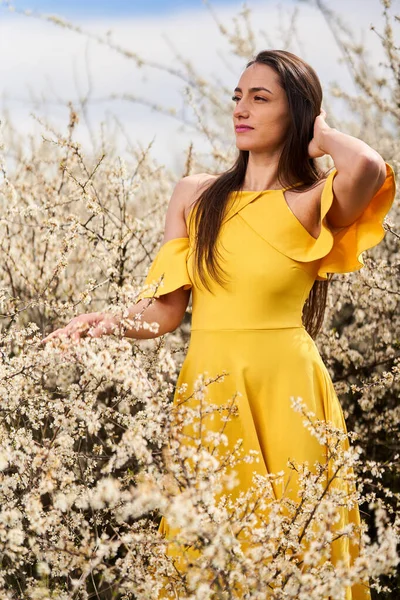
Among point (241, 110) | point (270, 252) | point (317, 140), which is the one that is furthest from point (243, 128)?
point (270, 252)

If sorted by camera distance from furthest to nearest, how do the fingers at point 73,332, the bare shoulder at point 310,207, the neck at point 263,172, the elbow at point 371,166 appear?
the neck at point 263,172 < the bare shoulder at point 310,207 < the elbow at point 371,166 < the fingers at point 73,332

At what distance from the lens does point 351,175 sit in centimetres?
205

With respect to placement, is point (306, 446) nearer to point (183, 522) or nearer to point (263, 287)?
point (263, 287)

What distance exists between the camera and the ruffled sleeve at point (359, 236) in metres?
2.21

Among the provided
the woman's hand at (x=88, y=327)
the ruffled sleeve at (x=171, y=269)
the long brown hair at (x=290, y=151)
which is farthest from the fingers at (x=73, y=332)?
the long brown hair at (x=290, y=151)

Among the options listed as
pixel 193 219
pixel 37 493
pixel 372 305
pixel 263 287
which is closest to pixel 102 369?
pixel 37 493

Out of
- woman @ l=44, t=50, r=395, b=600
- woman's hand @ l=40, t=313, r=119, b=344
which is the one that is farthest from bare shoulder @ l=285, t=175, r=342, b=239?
woman's hand @ l=40, t=313, r=119, b=344

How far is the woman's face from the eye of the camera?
226cm

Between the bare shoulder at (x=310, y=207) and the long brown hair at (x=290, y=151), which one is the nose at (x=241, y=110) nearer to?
the long brown hair at (x=290, y=151)

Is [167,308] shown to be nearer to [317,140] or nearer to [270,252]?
[270,252]

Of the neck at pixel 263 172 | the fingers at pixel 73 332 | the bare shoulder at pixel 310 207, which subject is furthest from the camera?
the neck at pixel 263 172

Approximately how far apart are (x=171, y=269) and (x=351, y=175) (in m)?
0.57

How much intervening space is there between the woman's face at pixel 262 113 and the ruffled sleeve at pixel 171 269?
338mm

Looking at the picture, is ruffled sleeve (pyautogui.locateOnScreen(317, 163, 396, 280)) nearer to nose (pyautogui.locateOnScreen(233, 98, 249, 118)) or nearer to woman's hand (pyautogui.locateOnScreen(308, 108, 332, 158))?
woman's hand (pyautogui.locateOnScreen(308, 108, 332, 158))
